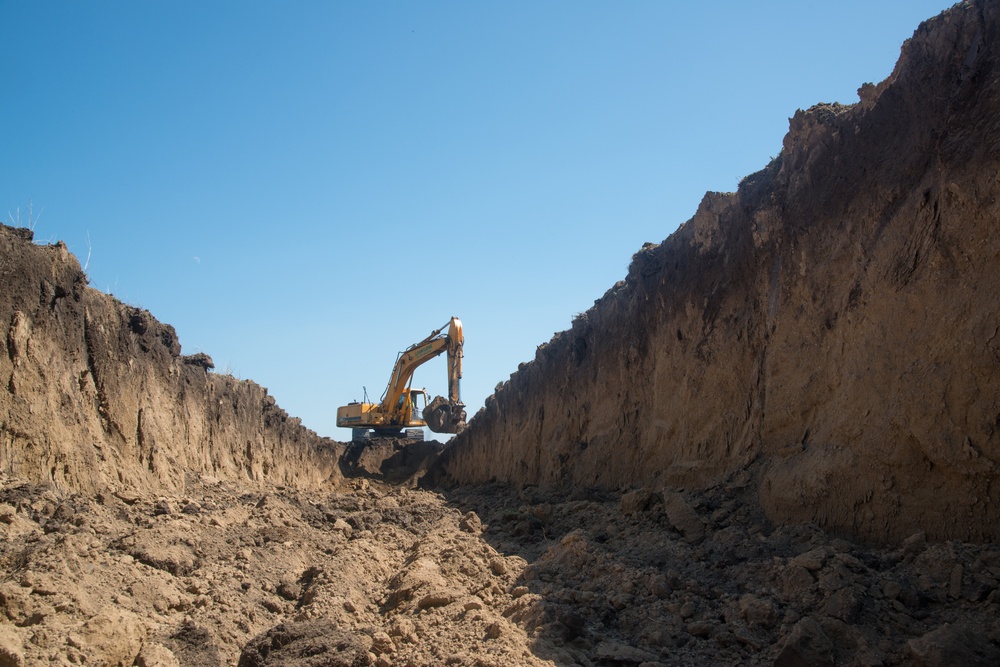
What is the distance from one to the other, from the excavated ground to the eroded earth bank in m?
0.03

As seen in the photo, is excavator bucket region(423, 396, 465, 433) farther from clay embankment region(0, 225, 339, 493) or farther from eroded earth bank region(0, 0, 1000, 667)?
eroded earth bank region(0, 0, 1000, 667)

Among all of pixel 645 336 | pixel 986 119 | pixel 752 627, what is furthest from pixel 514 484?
pixel 986 119

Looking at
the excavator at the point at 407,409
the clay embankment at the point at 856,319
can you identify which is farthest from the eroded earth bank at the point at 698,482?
the excavator at the point at 407,409

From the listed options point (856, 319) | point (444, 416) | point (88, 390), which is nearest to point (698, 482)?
point (856, 319)

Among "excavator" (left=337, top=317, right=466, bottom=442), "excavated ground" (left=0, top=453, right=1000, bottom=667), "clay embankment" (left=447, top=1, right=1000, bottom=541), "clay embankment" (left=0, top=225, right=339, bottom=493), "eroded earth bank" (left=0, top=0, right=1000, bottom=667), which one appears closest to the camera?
"excavated ground" (left=0, top=453, right=1000, bottom=667)

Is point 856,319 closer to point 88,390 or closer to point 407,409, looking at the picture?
point 88,390

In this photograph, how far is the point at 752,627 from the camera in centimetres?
619

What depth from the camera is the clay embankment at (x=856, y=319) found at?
20.7 feet

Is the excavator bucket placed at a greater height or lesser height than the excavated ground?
greater

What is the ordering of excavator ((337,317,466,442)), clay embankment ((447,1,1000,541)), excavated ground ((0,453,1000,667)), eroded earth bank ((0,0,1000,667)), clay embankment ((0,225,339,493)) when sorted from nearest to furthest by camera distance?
excavated ground ((0,453,1000,667)) < eroded earth bank ((0,0,1000,667)) < clay embankment ((447,1,1000,541)) < clay embankment ((0,225,339,493)) < excavator ((337,317,466,442))

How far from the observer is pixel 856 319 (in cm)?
761

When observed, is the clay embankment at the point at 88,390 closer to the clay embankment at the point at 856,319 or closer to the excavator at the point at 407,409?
the clay embankment at the point at 856,319

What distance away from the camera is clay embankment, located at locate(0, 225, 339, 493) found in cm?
822

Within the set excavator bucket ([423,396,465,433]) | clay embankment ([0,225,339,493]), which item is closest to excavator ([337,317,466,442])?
excavator bucket ([423,396,465,433])
